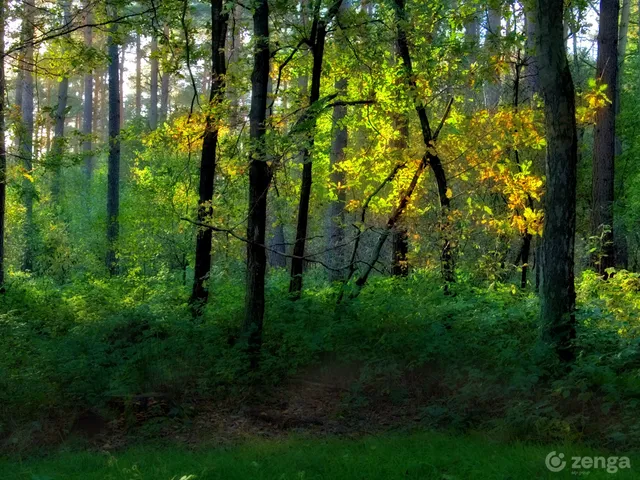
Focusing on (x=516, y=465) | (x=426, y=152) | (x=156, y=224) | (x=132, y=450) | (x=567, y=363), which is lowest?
(x=132, y=450)

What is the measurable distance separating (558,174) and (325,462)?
450 centimetres

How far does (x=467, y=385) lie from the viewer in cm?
711

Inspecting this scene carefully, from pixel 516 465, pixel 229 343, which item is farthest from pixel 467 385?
pixel 229 343

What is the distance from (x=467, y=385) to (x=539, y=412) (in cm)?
106

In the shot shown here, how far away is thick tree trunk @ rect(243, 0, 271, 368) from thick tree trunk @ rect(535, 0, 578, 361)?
149 inches

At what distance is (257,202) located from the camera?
28.2 feet

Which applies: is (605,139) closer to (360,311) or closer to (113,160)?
(360,311)

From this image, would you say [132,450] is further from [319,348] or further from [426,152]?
[426,152]

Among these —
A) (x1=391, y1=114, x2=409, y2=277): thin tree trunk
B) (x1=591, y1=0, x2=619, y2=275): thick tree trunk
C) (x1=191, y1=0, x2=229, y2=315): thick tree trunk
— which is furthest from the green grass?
(x1=591, y1=0, x2=619, y2=275): thick tree trunk

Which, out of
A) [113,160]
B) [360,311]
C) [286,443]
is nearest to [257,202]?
[360,311]

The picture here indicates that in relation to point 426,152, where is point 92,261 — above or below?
below

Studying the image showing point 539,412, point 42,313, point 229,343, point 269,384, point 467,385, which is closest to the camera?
point 539,412

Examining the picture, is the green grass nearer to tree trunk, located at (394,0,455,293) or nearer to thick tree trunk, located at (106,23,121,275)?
tree trunk, located at (394,0,455,293)

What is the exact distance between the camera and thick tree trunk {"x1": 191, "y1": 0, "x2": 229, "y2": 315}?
428 inches
